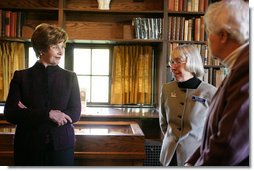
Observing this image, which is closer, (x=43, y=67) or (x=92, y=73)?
(x=43, y=67)

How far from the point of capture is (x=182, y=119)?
5.35 ft

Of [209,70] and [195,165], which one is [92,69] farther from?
[195,165]

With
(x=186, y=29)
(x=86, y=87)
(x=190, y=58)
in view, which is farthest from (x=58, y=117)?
(x=186, y=29)

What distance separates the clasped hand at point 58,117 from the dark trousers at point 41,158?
0.41ft

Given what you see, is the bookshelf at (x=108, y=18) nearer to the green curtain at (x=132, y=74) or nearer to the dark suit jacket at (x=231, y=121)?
the green curtain at (x=132, y=74)

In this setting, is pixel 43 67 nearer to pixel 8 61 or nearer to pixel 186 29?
pixel 8 61

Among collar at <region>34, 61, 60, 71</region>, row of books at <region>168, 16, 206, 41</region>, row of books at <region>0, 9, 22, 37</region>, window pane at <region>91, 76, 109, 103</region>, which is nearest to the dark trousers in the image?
collar at <region>34, 61, 60, 71</region>

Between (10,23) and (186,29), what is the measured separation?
4.06 feet

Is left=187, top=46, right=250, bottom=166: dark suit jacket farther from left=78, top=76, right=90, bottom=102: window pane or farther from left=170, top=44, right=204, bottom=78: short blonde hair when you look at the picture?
left=78, top=76, right=90, bottom=102: window pane

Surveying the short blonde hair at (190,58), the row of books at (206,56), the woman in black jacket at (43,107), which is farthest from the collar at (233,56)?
the row of books at (206,56)

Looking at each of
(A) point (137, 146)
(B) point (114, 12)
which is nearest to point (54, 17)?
(B) point (114, 12)

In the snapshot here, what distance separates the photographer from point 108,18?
2803 millimetres

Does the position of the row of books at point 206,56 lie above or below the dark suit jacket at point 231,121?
above

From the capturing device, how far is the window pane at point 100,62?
1988 millimetres
